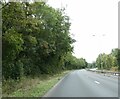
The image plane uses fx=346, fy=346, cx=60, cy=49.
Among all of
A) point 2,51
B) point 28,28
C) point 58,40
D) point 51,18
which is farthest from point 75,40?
point 2,51

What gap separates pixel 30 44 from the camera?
33.9 metres

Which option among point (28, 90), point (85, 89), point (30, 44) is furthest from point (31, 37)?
point (28, 90)

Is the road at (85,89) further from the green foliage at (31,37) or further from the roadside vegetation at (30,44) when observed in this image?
the green foliage at (31,37)

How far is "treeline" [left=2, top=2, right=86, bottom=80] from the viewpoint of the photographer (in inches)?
866

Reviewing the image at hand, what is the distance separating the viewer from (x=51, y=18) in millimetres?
46125

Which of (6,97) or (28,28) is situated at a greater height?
(28,28)

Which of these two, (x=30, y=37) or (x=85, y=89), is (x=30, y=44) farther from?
(x=85, y=89)

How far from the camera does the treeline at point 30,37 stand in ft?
72.1

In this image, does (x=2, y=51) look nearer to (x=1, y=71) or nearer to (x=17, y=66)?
(x=1, y=71)

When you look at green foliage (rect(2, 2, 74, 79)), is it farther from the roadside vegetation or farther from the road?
the road

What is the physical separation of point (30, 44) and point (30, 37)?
11.4 feet

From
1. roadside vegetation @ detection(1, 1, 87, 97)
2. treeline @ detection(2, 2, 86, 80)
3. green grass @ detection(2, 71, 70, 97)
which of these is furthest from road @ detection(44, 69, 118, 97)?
treeline @ detection(2, 2, 86, 80)

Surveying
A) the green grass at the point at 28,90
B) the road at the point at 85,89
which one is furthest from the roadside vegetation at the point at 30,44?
the road at the point at 85,89

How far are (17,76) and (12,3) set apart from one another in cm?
1383
